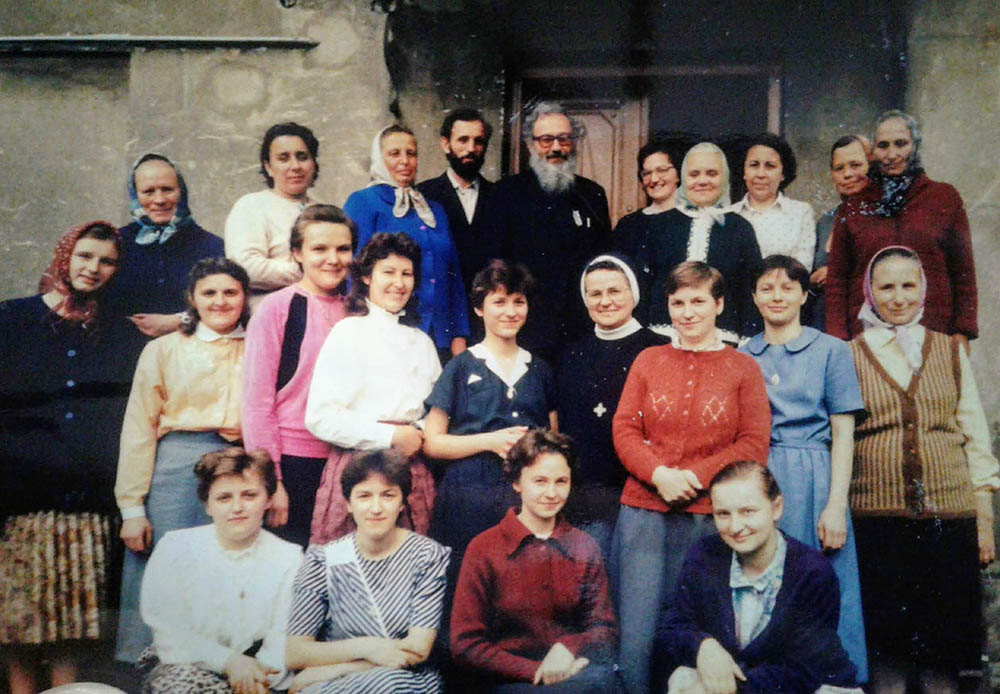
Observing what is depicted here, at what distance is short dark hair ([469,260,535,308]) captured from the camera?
427 centimetres

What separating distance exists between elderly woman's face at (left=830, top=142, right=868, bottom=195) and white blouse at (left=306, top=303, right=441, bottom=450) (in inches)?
78.1

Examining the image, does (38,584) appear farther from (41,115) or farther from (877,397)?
(877,397)

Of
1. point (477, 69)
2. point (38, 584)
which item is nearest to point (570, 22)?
point (477, 69)

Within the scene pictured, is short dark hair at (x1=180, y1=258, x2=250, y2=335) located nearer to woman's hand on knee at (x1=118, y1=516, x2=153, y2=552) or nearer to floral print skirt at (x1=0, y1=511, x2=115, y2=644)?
woman's hand on knee at (x1=118, y1=516, x2=153, y2=552)

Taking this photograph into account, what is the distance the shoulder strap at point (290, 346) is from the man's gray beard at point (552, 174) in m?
1.23

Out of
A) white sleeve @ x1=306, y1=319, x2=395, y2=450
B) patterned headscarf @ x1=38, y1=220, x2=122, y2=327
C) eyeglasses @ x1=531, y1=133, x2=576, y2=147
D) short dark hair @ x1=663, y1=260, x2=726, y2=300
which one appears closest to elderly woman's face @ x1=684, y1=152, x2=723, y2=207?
→ short dark hair @ x1=663, y1=260, x2=726, y2=300

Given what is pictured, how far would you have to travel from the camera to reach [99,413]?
14.4 feet

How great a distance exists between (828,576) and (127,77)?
3.93m

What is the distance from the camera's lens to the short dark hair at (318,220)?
4.31 m

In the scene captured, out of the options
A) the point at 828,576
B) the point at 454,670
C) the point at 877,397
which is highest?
the point at 877,397

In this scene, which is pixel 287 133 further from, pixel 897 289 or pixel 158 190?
pixel 897 289

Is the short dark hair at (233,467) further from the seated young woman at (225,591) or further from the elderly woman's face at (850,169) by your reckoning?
the elderly woman's face at (850,169)

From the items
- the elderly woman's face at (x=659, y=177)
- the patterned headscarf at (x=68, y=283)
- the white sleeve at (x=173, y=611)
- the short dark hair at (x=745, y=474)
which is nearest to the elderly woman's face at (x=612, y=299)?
the elderly woman's face at (x=659, y=177)

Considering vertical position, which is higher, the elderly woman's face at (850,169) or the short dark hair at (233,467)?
the elderly woman's face at (850,169)
